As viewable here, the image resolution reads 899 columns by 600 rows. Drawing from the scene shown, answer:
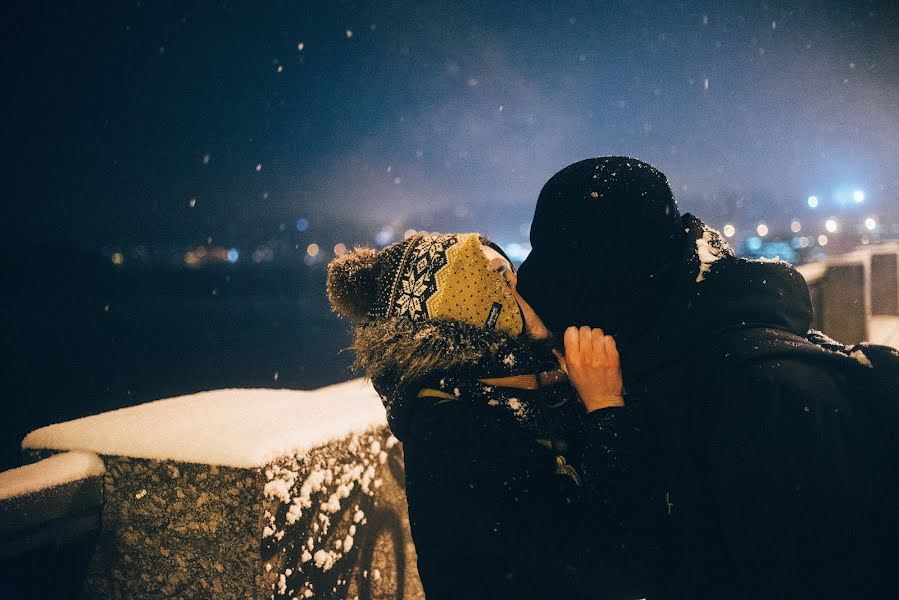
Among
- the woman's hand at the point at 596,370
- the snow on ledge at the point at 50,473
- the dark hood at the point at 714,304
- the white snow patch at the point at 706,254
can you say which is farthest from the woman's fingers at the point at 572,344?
the snow on ledge at the point at 50,473

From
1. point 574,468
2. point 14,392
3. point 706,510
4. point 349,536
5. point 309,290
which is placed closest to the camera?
point 706,510

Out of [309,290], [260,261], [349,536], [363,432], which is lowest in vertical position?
[349,536]

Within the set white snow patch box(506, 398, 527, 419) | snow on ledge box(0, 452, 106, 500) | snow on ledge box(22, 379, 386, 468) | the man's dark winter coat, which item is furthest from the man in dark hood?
snow on ledge box(0, 452, 106, 500)

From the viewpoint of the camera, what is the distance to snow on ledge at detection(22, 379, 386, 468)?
188 cm

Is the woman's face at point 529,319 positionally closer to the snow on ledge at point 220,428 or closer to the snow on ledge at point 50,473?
the snow on ledge at point 220,428

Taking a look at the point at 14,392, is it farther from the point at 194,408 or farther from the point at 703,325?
the point at 703,325

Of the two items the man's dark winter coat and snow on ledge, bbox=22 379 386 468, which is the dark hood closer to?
the man's dark winter coat

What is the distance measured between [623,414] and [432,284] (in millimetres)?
718

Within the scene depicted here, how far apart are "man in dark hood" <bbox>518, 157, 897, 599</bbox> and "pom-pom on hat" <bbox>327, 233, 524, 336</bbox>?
0.42ft

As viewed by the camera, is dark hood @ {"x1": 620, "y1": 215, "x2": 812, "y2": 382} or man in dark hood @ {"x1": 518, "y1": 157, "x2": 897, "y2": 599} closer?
man in dark hood @ {"x1": 518, "y1": 157, "x2": 897, "y2": 599}

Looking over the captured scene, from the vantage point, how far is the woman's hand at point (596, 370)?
1.50 m

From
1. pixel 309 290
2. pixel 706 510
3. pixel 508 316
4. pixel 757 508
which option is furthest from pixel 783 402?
pixel 309 290

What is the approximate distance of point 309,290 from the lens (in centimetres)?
10775

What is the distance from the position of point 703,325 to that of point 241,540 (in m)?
1.66
